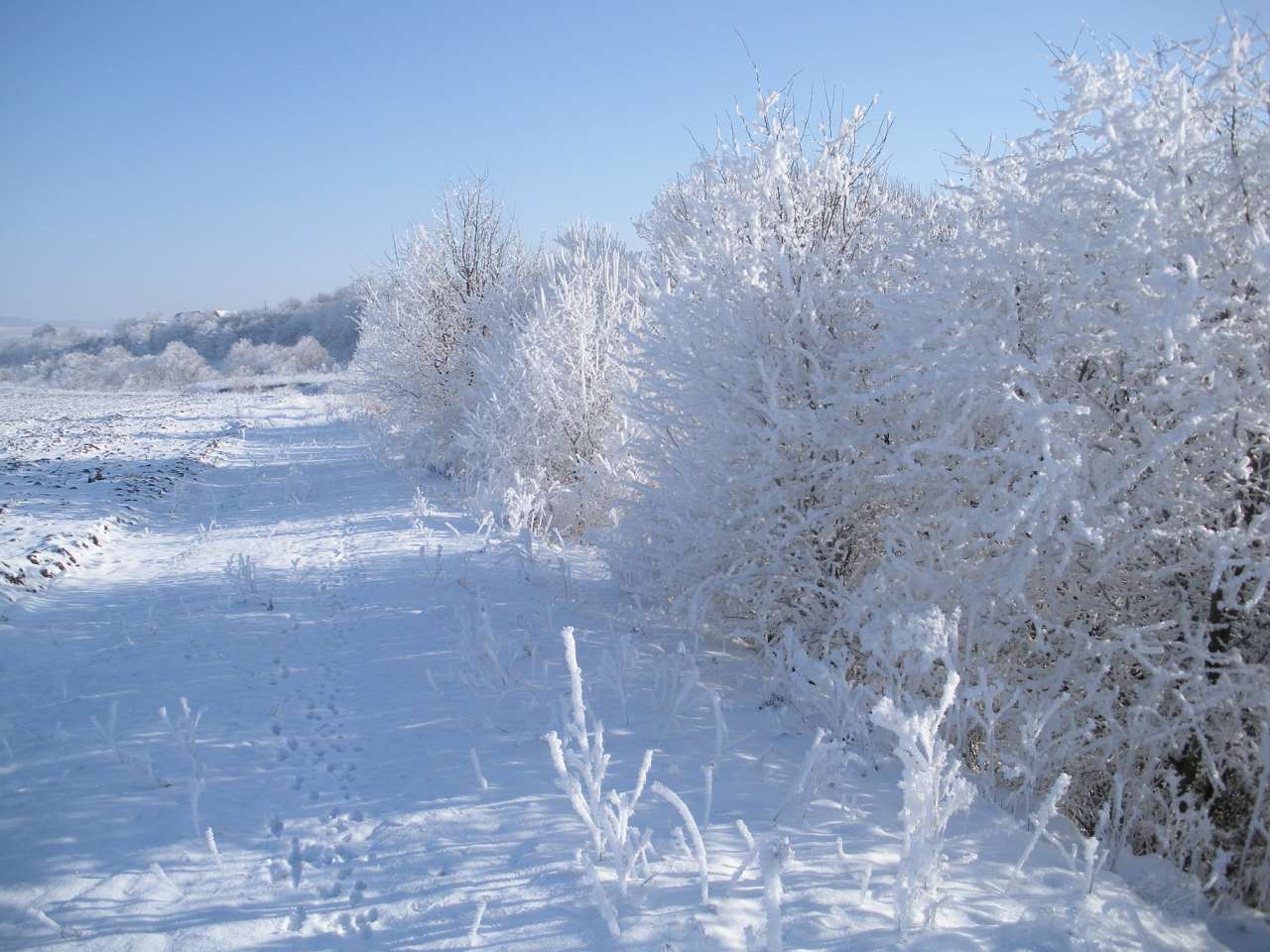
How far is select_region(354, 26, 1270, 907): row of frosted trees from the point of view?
3879mm

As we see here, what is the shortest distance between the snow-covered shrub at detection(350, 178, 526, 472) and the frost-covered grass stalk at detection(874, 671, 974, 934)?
14036mm

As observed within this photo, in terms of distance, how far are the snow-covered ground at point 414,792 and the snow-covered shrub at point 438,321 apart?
368 inches

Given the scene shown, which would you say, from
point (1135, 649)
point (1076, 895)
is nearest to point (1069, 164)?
point (1135, 649)

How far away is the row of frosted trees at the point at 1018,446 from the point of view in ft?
12.7

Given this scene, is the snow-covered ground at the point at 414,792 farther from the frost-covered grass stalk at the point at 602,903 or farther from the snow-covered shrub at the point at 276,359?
the snow-covered shrub at the point at 276,359

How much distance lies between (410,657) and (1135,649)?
485cm

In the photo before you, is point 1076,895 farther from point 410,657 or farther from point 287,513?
point 287,513

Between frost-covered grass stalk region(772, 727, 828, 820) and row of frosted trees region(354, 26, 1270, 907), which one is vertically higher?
row of frosted trees region(354, 26, 1270, 907)

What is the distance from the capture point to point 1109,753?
4.34m

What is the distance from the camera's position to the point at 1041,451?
4.09 meters

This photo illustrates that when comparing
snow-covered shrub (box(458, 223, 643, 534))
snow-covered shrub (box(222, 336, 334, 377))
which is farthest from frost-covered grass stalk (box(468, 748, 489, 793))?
snow-covered shrub (box(222, 336, 334, 377))

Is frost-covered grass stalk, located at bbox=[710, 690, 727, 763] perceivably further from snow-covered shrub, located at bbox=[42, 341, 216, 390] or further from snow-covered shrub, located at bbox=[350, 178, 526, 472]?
snow-covered shrub, located at bbox=[42, 341, 216, 390]

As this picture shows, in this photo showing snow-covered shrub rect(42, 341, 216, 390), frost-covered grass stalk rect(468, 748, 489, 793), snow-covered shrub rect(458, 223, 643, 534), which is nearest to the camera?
frost-covered grass stalk rect(468, 748, 489, 793)

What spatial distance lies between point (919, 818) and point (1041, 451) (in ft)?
7.56
